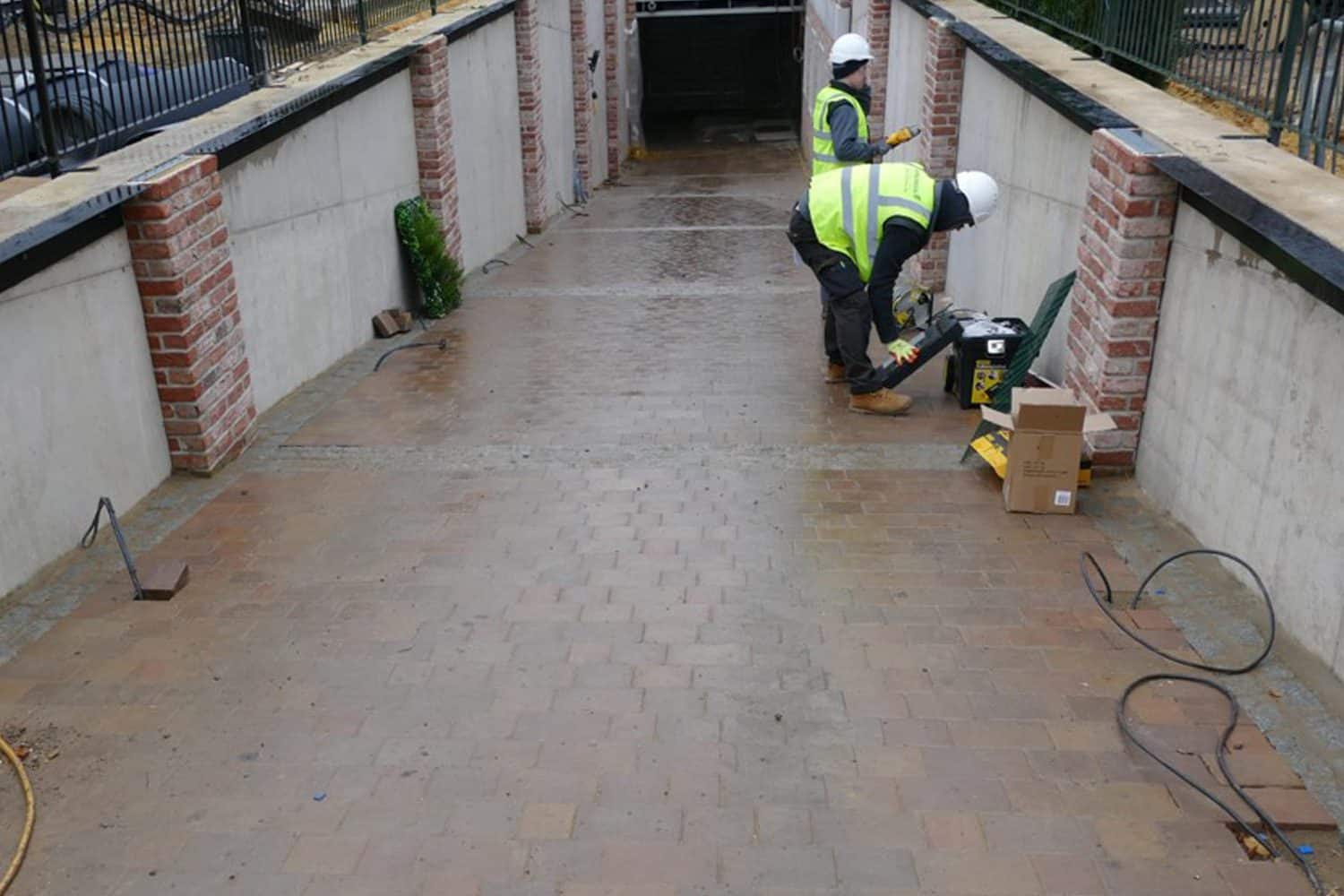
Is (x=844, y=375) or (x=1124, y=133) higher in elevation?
(x=1124, y=133)

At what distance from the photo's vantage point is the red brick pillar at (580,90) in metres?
18.4

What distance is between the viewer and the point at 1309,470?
399 centimetres

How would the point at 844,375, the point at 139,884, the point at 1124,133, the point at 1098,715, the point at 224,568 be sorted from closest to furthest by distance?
the point at 139,884
the point at 1098,715
the point at 224,568
the point at 1124,133
the point at 844,375

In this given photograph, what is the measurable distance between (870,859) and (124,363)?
430 centimetres

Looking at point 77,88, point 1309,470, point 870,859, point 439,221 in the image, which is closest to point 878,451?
point 1309,470

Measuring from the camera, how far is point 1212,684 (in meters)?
3.99

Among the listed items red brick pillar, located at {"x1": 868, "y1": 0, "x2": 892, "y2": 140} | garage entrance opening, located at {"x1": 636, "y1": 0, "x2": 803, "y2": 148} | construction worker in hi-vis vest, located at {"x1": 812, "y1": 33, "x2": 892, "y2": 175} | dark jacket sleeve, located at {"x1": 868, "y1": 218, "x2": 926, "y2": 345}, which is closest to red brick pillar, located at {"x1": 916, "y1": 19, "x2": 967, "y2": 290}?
construction worker in hi-vis vest, located at {"x1": 812, "y1": 33, "x2": 892, "y2": 175}

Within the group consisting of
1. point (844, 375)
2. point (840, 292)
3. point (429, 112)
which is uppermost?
point (429, 112)

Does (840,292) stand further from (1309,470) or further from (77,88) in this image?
(77,88)

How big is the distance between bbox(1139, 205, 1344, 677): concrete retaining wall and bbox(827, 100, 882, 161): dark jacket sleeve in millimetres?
2644

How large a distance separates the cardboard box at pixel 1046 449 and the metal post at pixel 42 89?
5.01m

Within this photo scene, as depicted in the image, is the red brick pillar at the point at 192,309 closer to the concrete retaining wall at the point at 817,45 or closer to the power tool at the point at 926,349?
the power tool at the point at 926,349

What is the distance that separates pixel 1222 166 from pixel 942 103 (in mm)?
4662

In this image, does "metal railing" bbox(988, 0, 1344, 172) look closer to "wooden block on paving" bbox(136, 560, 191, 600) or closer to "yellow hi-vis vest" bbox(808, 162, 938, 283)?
"yellow hi-vis vest" bbox(808, 162, 938, 283)
